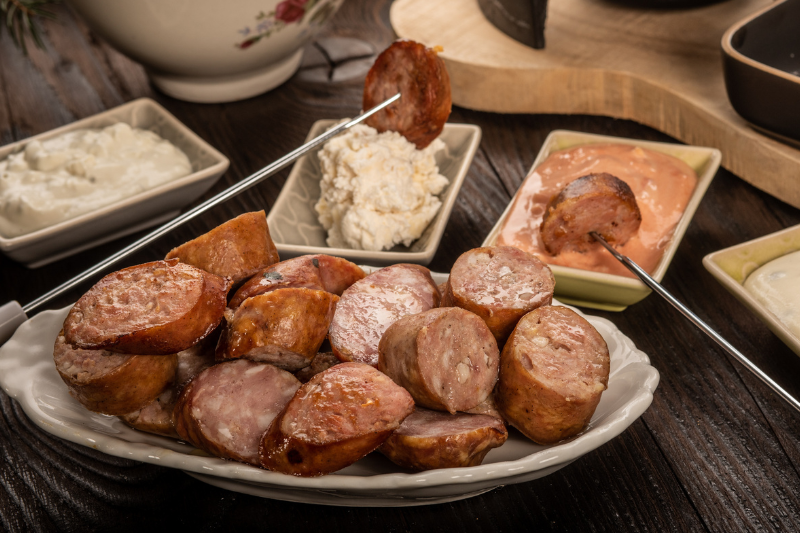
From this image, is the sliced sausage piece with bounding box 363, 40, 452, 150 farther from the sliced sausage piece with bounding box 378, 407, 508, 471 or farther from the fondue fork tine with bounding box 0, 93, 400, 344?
the sliced sausage piece with bounding box 378, 407, 508, 471

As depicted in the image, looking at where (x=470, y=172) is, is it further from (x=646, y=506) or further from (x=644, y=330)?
(x=646, y=506)

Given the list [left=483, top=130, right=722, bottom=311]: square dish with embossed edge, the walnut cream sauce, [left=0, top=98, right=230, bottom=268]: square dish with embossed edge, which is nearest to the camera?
[left=483, top=130, right=722, bottom=311]: square dish with embossed edge

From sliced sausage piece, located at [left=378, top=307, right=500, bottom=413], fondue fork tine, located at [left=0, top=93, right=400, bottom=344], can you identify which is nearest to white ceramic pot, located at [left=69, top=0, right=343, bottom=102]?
fondue fork tine, located at [left=0, top=93, right=400, bottom=344]

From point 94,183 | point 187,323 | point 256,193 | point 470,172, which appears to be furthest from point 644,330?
point 94,183

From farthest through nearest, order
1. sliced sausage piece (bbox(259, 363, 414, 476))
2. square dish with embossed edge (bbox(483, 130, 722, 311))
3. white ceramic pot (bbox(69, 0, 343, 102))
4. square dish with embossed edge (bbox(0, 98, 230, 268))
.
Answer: white ceramic pot (bbox(69, 0, 343, 102)) → square dish with embossed edge (bbox(0, 98, 230, 268)) → square dish with embossed edge (bbox(483, 130, 722, 311)) → sliced sausage piece (bbox(259, 363, 414, 476))

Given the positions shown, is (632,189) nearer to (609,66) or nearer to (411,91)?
(411,91)

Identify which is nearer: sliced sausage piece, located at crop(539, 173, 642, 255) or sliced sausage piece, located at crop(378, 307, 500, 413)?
sliced sausage piece, located at crop(378, 307, 500, 413)

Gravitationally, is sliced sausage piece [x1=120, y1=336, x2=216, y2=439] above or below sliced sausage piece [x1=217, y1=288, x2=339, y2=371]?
below
